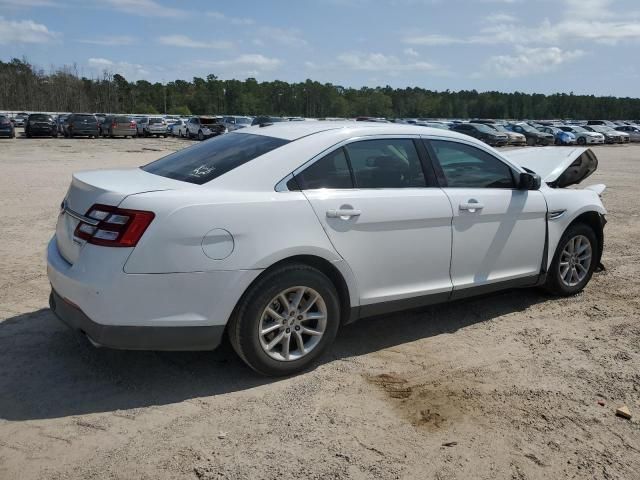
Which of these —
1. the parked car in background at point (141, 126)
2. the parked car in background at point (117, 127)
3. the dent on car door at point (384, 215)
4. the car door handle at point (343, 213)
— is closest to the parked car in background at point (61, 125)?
the parked car in background at point (117, 127)

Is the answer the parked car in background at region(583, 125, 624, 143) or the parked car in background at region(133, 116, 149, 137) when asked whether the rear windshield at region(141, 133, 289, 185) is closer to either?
the parked car in background at region(133, 116, 149, 137)

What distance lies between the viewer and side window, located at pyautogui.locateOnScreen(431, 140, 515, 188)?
15.1 ft

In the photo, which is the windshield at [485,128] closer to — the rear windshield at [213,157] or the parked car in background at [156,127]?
the parked car in background at [156,127]

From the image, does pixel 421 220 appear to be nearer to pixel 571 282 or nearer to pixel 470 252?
pixel 470 252

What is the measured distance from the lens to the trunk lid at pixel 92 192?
3.47m

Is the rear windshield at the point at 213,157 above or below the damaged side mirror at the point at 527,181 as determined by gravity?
above

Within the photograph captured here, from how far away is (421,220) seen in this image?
4.27 metres

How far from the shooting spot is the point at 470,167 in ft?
15.7

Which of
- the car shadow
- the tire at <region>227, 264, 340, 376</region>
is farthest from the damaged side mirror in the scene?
the tire at <region>227, 264, 340, 376</region>

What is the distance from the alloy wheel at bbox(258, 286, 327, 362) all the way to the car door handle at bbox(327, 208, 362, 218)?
1.68 ft

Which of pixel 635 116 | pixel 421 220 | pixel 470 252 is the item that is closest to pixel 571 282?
pixel 470 252

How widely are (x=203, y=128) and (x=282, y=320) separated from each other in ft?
120

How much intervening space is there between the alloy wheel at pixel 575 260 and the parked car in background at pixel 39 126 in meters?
38.2

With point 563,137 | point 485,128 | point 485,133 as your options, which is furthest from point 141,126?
point 563,137
